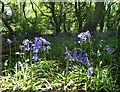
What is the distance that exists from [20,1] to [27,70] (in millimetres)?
4907

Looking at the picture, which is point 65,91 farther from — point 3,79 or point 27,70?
point 3,79

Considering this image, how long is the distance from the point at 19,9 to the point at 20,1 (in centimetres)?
24

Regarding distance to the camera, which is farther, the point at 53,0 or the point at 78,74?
the point at 53,0

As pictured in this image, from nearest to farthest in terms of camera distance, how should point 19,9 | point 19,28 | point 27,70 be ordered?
point 27,70, point 19,28, point 19,9

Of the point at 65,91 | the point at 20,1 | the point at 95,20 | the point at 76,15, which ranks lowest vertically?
the point at 65,91

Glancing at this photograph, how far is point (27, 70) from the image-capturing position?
2.48 meters

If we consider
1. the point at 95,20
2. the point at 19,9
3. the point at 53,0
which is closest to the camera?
the point at 95,20

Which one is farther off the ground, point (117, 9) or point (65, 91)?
point (117, 9)

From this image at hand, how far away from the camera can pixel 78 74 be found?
250cm

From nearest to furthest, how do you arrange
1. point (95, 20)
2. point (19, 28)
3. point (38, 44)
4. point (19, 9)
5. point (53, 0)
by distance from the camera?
point (38, 44) → point (95, 20) → point (19, 28) → point (53, 0) → point (19, 9)

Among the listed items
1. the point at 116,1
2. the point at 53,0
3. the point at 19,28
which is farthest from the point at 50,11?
the point at 116,1

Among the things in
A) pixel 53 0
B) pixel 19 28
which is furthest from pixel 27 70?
pixel 53 0

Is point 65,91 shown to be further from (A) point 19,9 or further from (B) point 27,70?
(A) point 19,9

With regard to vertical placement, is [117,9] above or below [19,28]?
above
